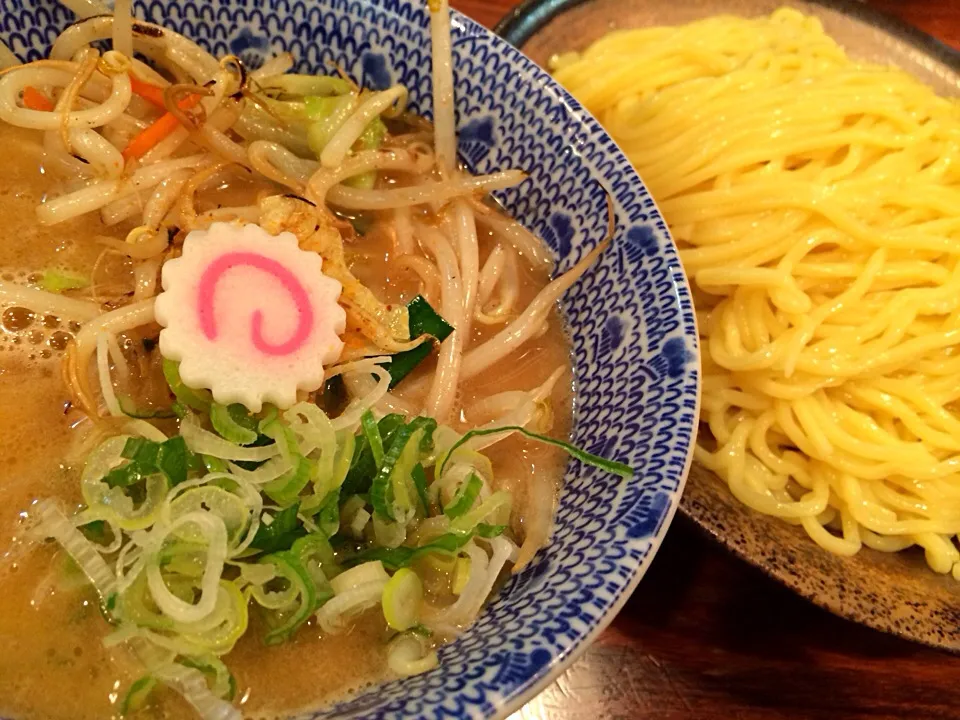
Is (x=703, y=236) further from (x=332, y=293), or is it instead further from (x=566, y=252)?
(x=332, y=293)

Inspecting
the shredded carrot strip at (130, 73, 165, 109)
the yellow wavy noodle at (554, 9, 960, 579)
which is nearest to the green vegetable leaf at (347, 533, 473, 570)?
the yellow wavy noodle at (554, 9, 960, 579)

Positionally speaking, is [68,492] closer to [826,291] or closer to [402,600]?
[402,600]

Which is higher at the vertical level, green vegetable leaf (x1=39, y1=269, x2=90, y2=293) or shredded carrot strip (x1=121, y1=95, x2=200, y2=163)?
shredded carrot strip (x1=121, y1=95, x2=200, y2=163)

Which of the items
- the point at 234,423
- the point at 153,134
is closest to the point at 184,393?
the point at 234,423

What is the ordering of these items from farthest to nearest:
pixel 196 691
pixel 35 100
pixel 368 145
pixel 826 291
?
pixel 826 291 → pixel 368 145 → pixel 35 100 → pixel 196 691

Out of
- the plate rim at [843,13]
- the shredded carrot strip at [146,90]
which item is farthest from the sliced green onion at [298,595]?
the plate rim at [843,13]

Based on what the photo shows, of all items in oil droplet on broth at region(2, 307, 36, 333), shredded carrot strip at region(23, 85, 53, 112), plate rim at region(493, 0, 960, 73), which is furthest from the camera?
plate rim at region(493, 0, 960, 73)

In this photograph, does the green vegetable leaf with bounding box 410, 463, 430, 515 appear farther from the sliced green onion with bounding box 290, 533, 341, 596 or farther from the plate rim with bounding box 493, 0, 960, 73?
the plate rim with bounding box 493, 0, 960, 73
